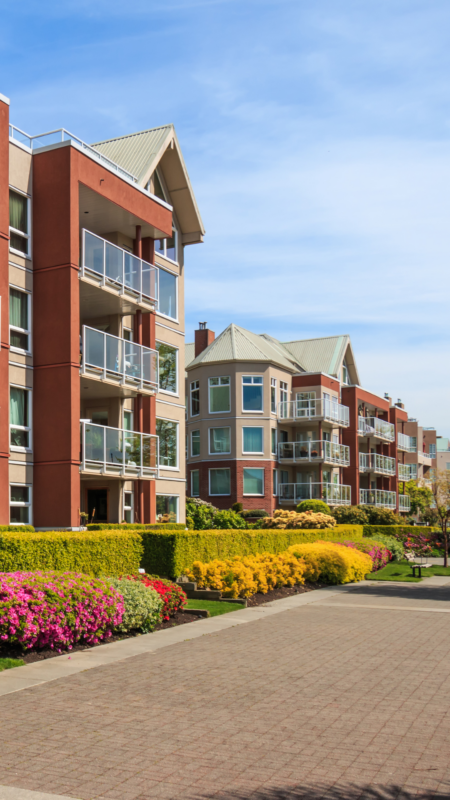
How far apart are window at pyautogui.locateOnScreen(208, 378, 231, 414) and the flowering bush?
34.3 metres

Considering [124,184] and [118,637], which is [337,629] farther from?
[124,184]

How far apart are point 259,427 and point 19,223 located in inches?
1052

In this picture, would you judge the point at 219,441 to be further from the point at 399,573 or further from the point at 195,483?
the point at 399,573

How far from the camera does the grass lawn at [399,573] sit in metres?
24.4

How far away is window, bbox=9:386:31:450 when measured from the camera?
2084 centimetres

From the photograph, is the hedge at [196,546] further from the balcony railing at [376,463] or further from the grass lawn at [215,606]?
the balcony railing at [376,463]

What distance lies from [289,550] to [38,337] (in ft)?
30.4

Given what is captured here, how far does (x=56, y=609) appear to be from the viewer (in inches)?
423

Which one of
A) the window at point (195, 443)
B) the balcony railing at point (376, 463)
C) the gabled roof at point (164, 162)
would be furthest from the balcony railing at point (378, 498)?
the gabled roof at point (164, 162)

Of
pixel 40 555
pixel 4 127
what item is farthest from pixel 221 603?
pixel 4 127

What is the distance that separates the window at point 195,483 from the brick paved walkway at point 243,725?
3466 cm

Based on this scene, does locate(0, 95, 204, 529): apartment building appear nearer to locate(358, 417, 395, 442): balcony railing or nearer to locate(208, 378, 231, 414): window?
locate(208, 378, 231, 414): window

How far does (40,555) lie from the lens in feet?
43.2

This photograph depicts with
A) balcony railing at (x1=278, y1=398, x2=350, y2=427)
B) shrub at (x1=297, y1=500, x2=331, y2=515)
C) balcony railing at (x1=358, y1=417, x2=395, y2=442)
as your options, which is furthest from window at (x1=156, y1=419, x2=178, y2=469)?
balcony railing at (x1=358, y1=417, x2=395, y2=442)
